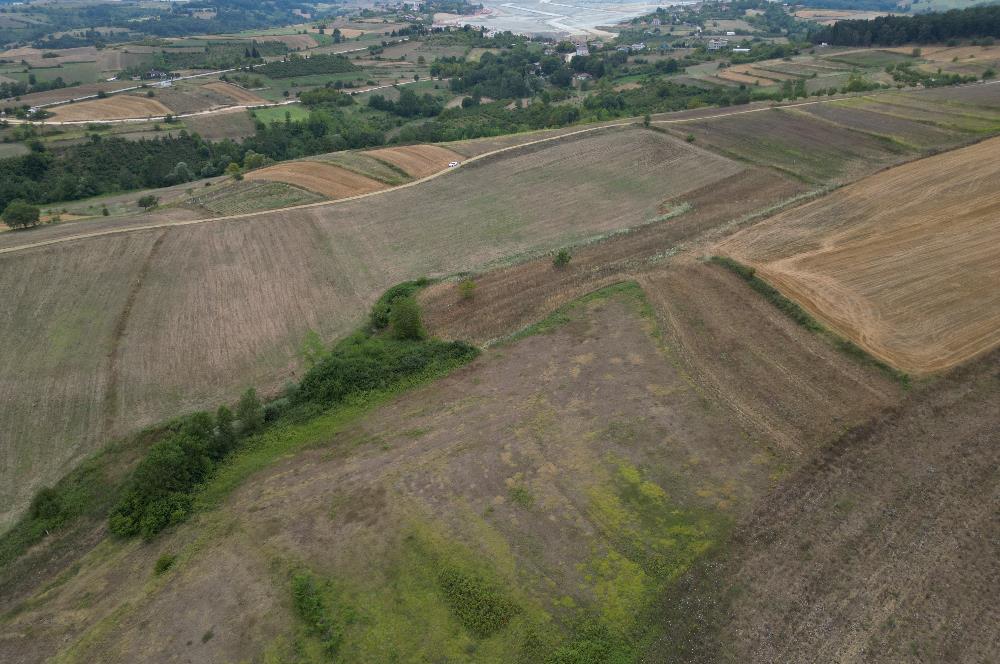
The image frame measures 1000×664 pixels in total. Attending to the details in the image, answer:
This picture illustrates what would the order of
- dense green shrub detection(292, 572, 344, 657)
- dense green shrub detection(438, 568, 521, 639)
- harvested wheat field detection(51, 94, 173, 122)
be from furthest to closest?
harvested wheat field detection(51, 94, 173, 122) < dense green shrub detection(438, 568, 521, 639) < dense green shrub detection(292, 572, 344, 657)

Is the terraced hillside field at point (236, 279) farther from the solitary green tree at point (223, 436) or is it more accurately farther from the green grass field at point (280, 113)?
the green grass field at point (280, 113)

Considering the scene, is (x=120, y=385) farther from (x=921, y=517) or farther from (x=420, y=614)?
(x=921, y=517)

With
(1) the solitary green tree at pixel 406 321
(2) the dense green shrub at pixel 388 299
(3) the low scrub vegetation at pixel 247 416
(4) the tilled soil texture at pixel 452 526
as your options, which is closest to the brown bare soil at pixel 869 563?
(4) the tilled soil texture at pixel 452 526

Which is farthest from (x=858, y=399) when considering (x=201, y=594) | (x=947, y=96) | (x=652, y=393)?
(x=947, y=96)

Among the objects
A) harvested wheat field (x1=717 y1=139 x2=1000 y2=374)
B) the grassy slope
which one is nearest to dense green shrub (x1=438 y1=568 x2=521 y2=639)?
the grassy slope

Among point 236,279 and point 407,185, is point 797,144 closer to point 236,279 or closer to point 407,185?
point 407,185

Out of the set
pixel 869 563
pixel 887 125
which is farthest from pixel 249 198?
pixel 887 125

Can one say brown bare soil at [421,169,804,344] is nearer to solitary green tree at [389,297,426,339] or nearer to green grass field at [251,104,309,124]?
solitary green tree at [389,297,426,339]
